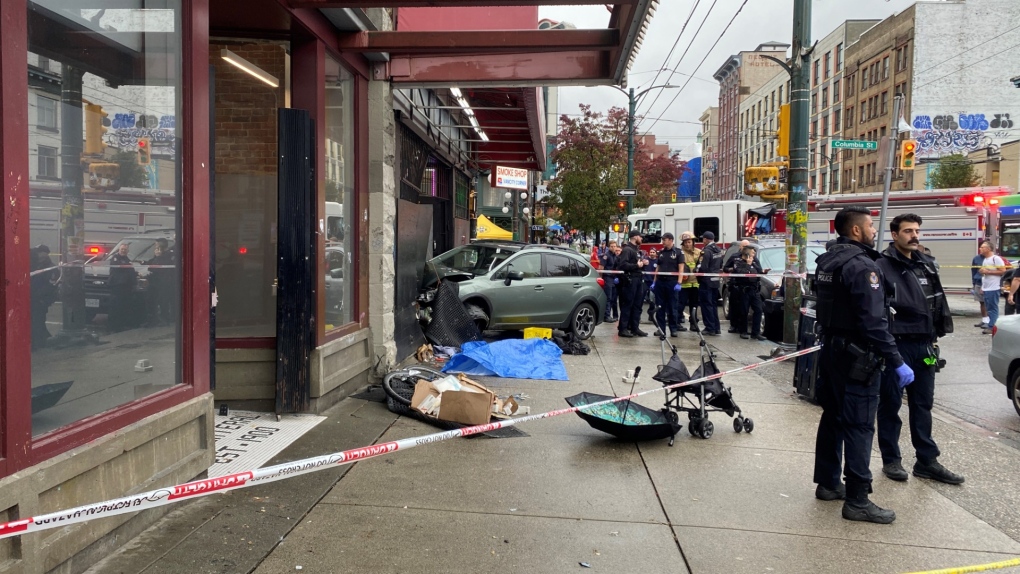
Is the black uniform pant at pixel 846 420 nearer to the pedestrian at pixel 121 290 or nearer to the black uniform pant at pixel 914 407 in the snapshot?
the black uniform pant at pixel 914 407

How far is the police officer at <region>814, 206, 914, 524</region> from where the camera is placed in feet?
15.0

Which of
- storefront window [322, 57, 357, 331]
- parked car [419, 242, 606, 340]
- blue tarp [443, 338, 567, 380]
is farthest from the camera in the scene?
parked car [419, 242, 606, 340]

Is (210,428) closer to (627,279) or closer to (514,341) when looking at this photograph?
(514,341)

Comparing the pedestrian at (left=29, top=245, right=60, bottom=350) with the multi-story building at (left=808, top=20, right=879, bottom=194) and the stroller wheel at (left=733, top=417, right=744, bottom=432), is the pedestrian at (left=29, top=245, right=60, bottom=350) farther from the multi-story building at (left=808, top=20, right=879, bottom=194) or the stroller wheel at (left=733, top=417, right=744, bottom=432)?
the multi-story building at (left=808, top=20, right=879, bottom=194)

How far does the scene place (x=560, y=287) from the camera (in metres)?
12.1

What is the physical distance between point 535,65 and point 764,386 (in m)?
4.68

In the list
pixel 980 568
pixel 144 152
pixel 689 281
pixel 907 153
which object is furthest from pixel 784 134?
pixel 144 152

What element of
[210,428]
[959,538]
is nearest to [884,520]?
[959,538]

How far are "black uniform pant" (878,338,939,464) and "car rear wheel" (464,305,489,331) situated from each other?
5.89m

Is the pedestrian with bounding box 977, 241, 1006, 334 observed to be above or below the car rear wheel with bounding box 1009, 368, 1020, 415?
above

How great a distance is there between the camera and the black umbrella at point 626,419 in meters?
5.98

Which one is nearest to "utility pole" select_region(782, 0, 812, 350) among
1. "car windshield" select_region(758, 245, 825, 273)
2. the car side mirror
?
the car side mirror

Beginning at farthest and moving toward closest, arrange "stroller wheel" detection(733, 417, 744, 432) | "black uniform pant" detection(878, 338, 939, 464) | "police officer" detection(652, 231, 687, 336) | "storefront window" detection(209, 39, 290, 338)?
"police officer" detection(652, 231, 687, 336), "storefront window" detection(209, 39, 290, 338), "stroller wheel" detection(733, 417, 744, 432), "black uniform pant" detection(878, 338, 939, 464)

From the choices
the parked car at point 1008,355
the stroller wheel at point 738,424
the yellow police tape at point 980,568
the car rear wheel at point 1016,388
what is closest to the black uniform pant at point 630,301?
the parked car at point 1008,355
